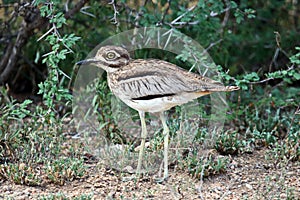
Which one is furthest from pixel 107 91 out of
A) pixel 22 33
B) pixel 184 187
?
pixel 184 187

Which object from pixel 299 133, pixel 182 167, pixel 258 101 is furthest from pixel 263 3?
pixel 182 167

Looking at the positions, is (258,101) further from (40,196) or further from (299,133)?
(40,196)

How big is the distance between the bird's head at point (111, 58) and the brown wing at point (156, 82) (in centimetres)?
5

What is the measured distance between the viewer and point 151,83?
3.54 metres

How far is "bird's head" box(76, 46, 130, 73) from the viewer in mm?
3623

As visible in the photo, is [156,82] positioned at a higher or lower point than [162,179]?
higher

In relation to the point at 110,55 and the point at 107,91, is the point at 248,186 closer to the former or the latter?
the point at 110,55

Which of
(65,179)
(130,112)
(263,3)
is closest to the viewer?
(65,179)

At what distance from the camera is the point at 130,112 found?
4.77 metres

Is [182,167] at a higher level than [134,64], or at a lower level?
lower

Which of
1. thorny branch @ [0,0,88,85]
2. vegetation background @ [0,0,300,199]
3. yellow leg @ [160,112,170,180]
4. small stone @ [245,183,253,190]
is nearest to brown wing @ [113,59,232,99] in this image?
yellow leg @ [160,112,170,180]

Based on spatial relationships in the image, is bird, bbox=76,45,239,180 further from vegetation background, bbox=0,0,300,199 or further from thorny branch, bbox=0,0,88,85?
thorny branch, bbox=0,0,88,85

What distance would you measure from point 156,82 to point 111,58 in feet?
1.08

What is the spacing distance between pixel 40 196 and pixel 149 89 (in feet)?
3.02
